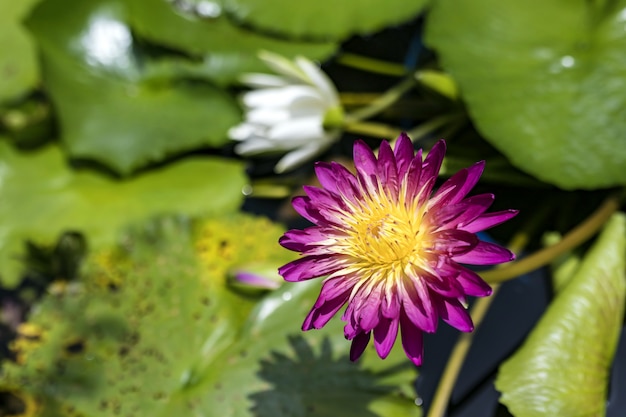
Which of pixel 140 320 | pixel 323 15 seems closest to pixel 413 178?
pixel 140 320

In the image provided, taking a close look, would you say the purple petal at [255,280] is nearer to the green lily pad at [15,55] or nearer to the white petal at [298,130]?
the white petal at [298,130]

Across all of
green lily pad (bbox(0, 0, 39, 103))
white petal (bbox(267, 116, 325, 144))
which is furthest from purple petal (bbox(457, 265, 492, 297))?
green lily pad (bbox(0, 0, 39, 103))

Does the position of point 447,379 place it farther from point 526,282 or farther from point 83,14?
point 83,14

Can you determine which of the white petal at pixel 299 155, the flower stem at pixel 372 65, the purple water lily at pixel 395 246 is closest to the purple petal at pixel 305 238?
the purple water lily at pixel 395 246

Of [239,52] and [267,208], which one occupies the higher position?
[239,52]

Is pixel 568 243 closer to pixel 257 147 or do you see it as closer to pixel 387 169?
pixel 387 169

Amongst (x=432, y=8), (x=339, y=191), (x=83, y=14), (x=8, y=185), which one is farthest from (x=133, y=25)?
(x=339, y=191)

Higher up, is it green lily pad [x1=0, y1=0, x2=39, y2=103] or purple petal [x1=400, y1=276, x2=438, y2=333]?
purple petal [x1=400, y1=276, x2=438, y2=333]

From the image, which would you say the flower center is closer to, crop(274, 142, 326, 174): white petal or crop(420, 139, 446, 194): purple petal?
crop(420, 139, 446, 194): purple petal
